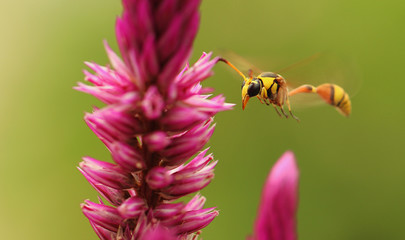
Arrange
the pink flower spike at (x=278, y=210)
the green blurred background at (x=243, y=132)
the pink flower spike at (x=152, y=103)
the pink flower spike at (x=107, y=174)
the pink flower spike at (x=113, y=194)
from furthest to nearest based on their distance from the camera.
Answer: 1. the green blurred background at (x=243, y=132)
2. the pink flower spike at (x=113, y=194)
3. the pink flower spike at (x=107, y=174)
4. the pink flower spike at (x=152, y=103)
5. the pink flower spike at (x=278, y=210)

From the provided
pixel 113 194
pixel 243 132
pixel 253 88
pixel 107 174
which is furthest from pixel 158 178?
pixel 243 132

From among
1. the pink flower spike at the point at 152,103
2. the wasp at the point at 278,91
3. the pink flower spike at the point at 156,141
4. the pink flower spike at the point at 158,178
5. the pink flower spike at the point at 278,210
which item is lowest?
the pink flower spike at the point at 278,210

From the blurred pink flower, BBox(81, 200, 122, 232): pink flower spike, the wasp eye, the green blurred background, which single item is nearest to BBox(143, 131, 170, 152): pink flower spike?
the blurred pink flower

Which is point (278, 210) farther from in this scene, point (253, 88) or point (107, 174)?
point (253, 88)

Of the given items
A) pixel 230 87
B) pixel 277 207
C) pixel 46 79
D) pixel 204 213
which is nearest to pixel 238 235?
pixel 230 87

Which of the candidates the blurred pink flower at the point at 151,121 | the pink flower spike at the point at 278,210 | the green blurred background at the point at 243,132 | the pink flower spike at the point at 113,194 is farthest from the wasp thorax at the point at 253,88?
the green blurred background at the point at 243,132

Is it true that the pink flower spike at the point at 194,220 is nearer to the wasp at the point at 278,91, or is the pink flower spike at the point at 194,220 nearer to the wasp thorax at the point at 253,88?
the wasp at the point at 278,91

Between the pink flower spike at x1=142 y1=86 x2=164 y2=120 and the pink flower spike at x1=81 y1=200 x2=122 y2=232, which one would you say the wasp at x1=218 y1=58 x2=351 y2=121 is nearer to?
the pink flower spike at x1=142 y1=86 x2=164 y2=120
